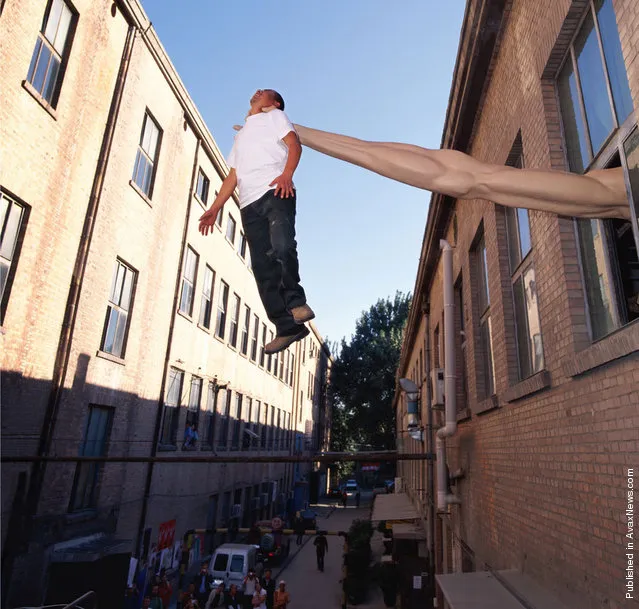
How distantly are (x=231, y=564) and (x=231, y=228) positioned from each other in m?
13.2

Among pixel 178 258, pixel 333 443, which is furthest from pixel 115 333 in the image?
pixel 333 443

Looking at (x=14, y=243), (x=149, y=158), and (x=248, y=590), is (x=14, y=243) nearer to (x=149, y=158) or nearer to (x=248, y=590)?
(x=149, y=158)

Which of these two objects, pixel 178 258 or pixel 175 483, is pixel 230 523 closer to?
pixel 175 483

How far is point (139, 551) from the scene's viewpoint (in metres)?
13.8

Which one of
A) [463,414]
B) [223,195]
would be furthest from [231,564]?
[223,195]

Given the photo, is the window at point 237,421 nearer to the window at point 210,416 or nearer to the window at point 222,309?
the window at point 210,416

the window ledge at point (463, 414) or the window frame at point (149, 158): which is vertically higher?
the window frame at point (149, 158)

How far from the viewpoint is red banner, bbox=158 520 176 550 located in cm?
1535

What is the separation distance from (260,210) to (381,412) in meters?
48.0

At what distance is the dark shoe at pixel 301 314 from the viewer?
2.93 metres

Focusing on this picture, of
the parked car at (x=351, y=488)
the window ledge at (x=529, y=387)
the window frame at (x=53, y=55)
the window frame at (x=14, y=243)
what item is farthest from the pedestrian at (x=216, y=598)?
the parked car at (x=351, y=488)

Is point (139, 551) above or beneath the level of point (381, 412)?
beneath

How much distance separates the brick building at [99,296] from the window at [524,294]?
8.52m

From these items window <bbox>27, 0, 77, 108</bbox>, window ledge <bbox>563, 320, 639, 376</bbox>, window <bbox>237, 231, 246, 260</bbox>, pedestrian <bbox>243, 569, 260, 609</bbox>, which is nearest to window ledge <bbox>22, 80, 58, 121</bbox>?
window <bbox>27, 0, 77, 108</bbox>
